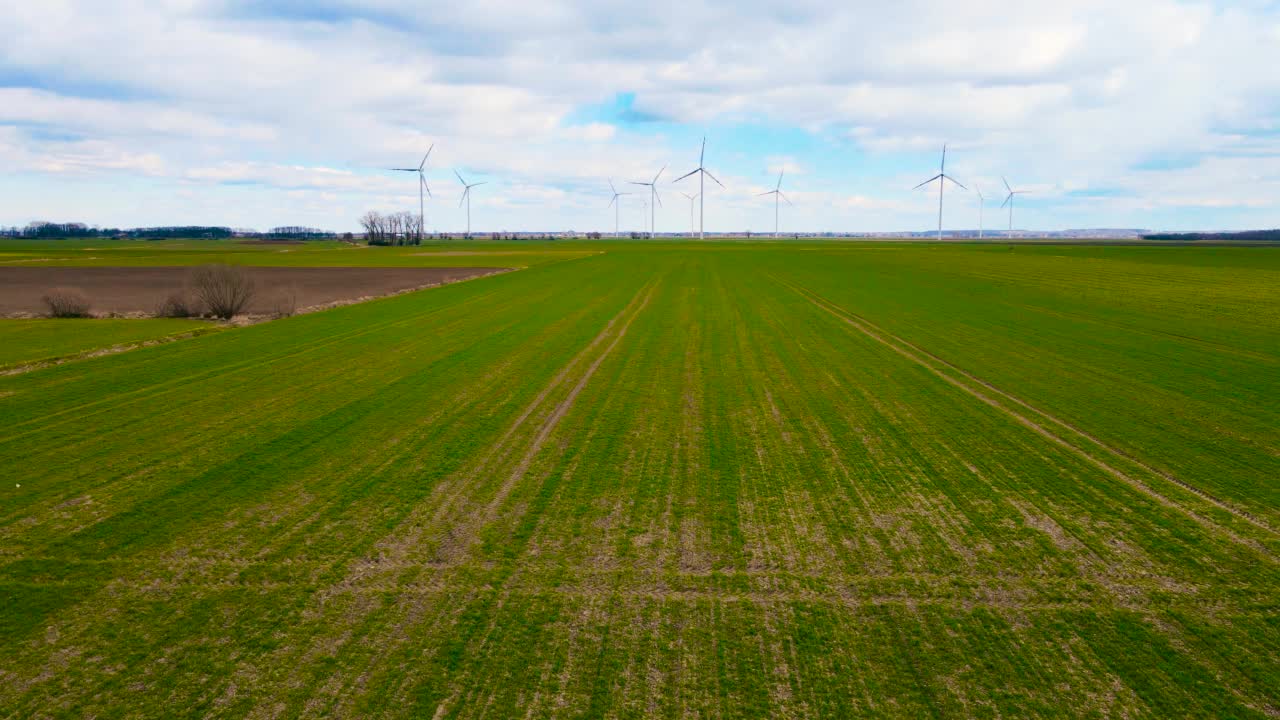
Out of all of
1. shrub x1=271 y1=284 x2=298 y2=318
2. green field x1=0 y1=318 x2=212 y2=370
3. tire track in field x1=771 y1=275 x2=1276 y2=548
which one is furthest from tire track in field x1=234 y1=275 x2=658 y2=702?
shrub x1=271 y1=284 x2=298 y2=318

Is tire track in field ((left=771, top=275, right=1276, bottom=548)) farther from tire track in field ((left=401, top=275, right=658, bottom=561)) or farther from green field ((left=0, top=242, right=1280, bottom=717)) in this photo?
tire track in field ((left=401, top=275, right=658, bottom=561))

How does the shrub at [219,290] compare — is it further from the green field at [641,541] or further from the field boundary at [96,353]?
the green field at [641,541]

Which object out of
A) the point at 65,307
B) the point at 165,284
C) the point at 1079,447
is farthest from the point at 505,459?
the point at 165,284

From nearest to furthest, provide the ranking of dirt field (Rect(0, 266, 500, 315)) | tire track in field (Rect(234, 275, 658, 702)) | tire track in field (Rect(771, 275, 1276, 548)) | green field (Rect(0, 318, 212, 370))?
tire track in field (Rect(234, 275, 658, 702)), tire track in field (Rect(771, 275, 1276, 548)), green field (Rect(0, 318, 212, 370)), dirt field (Rect(0, 266, 500, 315))

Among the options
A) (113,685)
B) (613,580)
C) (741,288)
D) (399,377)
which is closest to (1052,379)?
(613,580)

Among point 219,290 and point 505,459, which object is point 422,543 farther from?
point 219,290

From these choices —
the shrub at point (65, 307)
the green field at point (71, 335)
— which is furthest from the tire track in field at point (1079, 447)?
the shrub at point (65, 307)
